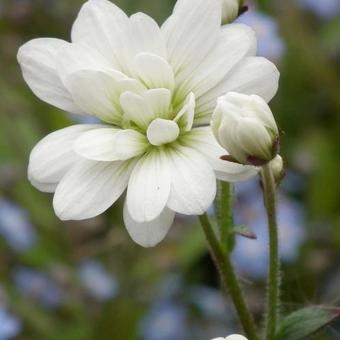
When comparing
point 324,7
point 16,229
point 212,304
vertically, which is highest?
point 324,7

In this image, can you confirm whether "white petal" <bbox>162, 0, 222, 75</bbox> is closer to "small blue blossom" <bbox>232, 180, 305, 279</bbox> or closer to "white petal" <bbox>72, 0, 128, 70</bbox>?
"white petal" <bbox>72, 0, 128, 70</bbox>

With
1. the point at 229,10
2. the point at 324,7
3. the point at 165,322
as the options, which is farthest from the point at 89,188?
the point at 324,7

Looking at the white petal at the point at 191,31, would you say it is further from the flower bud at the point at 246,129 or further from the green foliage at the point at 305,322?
the green foliage at the point at 305,322

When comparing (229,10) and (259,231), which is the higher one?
Answer: (229,10)

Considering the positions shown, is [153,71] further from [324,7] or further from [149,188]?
[324,7]

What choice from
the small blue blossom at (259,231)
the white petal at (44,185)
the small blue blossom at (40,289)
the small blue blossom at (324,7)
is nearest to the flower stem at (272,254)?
the white petal at (44,185)

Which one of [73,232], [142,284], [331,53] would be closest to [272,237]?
[142,284]
